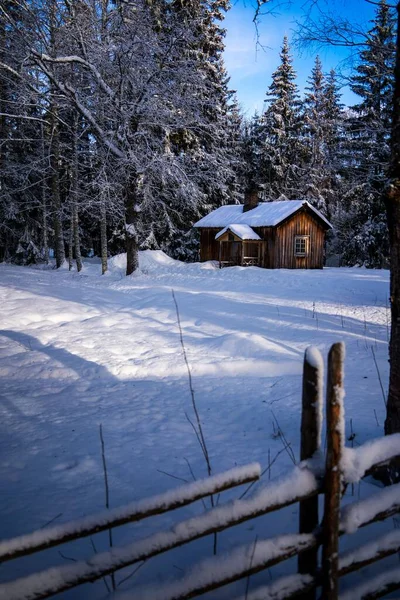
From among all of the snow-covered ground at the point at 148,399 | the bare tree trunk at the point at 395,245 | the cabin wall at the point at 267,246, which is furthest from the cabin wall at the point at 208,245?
the bare tree trunk at the point at 395,245

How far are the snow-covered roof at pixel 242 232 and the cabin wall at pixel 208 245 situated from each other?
88.0 inches

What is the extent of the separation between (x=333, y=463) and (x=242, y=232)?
2535cm

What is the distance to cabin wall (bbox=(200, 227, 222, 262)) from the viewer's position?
29859 millimetres

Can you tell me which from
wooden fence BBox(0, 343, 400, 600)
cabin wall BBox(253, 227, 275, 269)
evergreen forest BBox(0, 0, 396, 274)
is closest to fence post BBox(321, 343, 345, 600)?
wooden fence BBox(0, 343, 400, 600)

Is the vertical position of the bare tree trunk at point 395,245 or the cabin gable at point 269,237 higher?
the cabin gable at point 269,237

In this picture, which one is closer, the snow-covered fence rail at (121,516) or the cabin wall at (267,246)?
the snow-covered fence rail at (121,516)

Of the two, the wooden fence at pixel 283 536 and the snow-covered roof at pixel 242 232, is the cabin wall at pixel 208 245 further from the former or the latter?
the wooden fence at pixel 283 536

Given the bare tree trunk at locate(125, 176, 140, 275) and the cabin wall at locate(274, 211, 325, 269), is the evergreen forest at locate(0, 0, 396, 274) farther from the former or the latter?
the cabin wall at locate(274, 211, 325, 269)

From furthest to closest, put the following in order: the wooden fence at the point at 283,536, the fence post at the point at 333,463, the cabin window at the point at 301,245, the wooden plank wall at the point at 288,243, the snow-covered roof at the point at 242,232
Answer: the cabin window at the point at 301,245, the wooden plank wall at the point at 288,243, the snow-covered roof at the point at 242,232, the fence post at the point at 333,463, the wooden fence at the point at 283,536

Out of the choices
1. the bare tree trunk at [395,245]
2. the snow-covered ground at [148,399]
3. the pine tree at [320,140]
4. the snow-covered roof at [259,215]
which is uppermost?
the pine tree at [320,140]

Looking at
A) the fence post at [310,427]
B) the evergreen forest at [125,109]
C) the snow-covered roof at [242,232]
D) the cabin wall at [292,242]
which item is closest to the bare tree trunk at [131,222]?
the evergreen forest at [125,109]

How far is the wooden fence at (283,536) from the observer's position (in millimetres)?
1760

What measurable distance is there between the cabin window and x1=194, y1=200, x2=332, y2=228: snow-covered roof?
79.9 inches

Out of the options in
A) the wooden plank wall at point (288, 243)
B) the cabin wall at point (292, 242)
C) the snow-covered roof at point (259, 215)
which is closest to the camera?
the snow-covered roof at point (259, 215)
